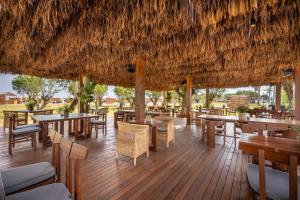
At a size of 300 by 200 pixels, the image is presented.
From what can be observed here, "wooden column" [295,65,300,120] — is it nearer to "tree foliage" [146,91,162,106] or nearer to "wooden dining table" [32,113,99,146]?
"wooden dining table" [32,113,99,146]

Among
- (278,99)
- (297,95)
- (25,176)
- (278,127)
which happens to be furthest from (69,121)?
(278,99)

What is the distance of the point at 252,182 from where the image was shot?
145 cm

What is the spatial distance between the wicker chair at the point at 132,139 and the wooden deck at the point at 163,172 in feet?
0.73

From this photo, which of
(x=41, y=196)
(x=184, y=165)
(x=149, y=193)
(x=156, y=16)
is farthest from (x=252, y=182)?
(x=156, y=16)

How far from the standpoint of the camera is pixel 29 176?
1.51 metres

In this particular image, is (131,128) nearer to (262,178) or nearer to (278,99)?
(262,178)

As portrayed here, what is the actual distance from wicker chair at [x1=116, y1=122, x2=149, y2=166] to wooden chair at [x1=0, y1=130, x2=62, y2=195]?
1.35 metres

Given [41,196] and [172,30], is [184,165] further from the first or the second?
[172,30]

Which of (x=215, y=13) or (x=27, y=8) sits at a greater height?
(x=27, y=8)

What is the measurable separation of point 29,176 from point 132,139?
163 centimetres

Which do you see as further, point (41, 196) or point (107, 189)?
point (107, 189)

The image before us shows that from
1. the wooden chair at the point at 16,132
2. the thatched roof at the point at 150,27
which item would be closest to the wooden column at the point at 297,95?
the thatched roof at the point at 150,27

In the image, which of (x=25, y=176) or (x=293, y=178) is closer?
(x=293, y=178)

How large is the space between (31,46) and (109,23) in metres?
2.38
